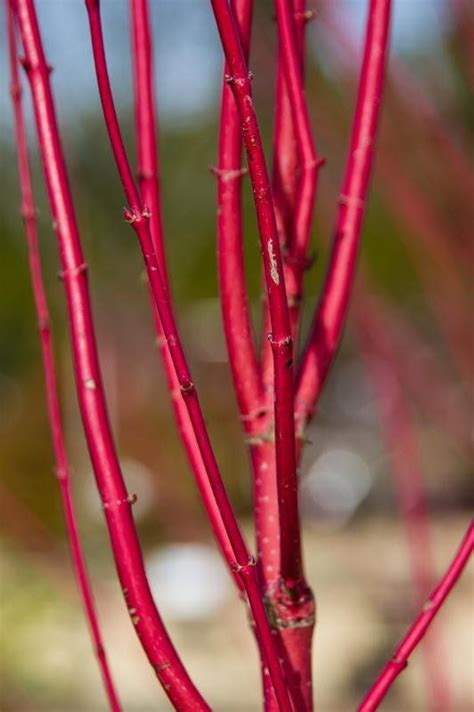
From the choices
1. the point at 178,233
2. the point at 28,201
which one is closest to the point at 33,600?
the point at 28,201

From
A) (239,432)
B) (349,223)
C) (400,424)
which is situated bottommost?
(349,223)

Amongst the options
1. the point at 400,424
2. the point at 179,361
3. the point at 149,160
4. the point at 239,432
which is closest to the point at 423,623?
the point at 179,361

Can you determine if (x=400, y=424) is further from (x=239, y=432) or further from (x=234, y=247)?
(x=239, y=432)

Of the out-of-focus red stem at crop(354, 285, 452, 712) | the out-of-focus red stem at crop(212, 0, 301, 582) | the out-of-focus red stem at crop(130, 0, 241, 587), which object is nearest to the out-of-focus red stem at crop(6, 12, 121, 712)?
the out-of-focus red stem at crop(130, 0, 241, 587)

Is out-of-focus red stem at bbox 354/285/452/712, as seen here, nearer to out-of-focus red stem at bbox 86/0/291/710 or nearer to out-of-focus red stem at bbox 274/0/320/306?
→ out-of-focus red stem at bbox 274/0/320/306

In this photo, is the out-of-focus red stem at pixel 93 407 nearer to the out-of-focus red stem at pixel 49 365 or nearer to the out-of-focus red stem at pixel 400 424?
the out-of-focus red stem at pixel 49 365

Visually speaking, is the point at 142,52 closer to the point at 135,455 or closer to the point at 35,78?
Result: the point at 35,78

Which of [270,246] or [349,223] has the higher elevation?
[349,223]

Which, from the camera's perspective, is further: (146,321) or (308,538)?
(146,321)
